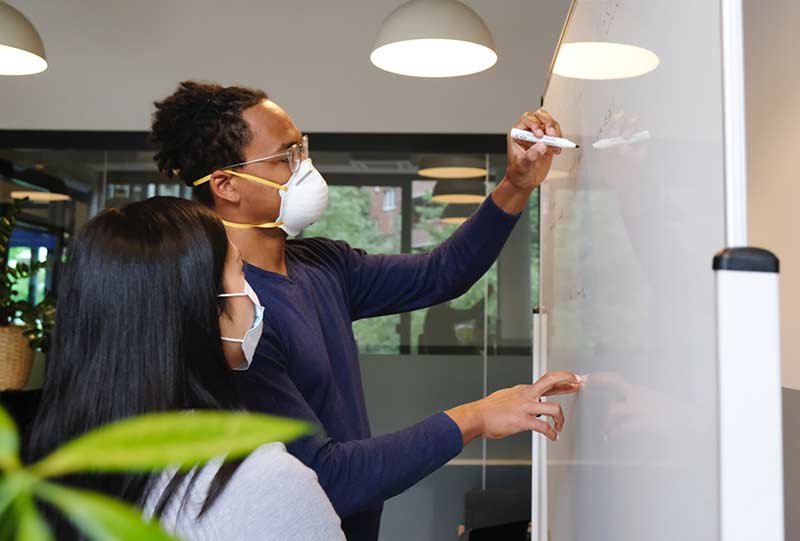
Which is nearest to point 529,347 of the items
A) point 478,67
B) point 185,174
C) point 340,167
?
point 340,167

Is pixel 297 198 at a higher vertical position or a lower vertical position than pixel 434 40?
lower

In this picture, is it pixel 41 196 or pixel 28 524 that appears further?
pixel 41 196

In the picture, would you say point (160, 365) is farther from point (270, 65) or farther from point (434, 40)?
point (270, 65)

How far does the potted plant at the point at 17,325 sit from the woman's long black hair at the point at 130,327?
2.35 meters

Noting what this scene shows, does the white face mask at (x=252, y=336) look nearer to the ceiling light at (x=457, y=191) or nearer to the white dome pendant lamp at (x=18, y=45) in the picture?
the white dome pendant lamp at (x=18, y=45)

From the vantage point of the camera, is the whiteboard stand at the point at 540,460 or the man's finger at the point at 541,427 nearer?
the man's finger at the point at 541,427

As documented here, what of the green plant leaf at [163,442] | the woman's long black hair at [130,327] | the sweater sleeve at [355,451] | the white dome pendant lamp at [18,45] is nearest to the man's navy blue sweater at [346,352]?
the sweater sleeve at [355,451]

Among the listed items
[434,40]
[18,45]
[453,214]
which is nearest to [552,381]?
[434,40]

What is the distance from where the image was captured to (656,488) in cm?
71

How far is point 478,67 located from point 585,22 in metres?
1.26

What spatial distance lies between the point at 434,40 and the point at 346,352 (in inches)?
44.4

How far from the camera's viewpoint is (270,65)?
3.48 m

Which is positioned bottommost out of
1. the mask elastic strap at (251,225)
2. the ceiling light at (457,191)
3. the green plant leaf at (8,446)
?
the green plant leaf at (8,446)

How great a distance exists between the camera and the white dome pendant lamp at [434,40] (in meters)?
2.13
